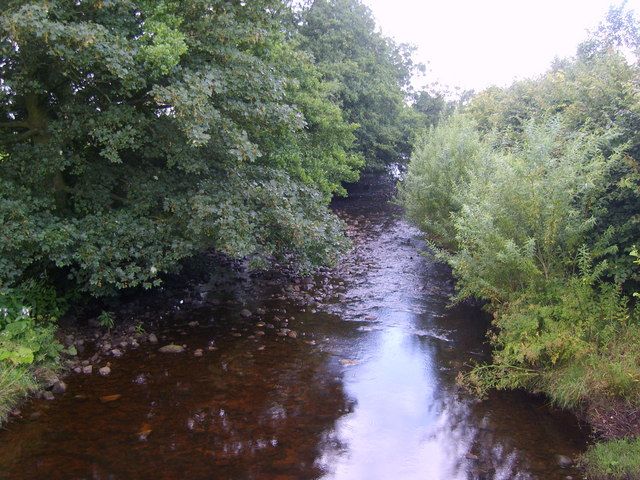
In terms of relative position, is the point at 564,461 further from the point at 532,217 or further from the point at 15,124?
the point at 15,124

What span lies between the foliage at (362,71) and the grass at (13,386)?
1656 cm

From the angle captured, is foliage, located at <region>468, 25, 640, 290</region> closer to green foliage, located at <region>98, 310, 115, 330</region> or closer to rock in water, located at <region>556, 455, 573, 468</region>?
rock in water, located at <region>556, 455, 573, 468</region>

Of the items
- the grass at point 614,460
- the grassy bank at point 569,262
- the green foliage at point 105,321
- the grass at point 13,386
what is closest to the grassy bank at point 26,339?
the grass at point 13,386

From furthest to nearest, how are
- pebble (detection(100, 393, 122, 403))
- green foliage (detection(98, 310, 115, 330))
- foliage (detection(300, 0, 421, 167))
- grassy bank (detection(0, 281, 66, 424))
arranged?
foliage (detection(300, 0, 421, 167)) → green foliage (detection(98, 310, 115, 330)) → pebble (detection(100, 393, 122, 403)) → grassy bank (detection(0, 281, 66, 424))

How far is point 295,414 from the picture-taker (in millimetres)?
6469

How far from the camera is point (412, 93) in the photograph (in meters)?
33.9

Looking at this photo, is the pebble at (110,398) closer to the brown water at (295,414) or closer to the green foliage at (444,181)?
the brown water at (295,414)

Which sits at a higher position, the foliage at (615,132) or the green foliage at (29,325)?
the foliage at (615,132)

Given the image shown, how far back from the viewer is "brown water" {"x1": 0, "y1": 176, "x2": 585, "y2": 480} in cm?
540

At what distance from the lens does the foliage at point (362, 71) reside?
888 inches

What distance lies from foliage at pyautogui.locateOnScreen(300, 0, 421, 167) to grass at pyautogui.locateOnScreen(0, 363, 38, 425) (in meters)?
16.6

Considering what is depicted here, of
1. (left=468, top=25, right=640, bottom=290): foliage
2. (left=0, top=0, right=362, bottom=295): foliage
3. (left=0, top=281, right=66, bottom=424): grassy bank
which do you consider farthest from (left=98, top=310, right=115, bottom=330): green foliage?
(left=468, top=25, right=640, bottom=290): foliage

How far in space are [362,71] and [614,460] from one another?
70.4 ft

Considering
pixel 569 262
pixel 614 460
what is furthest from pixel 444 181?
pixel 614 460
